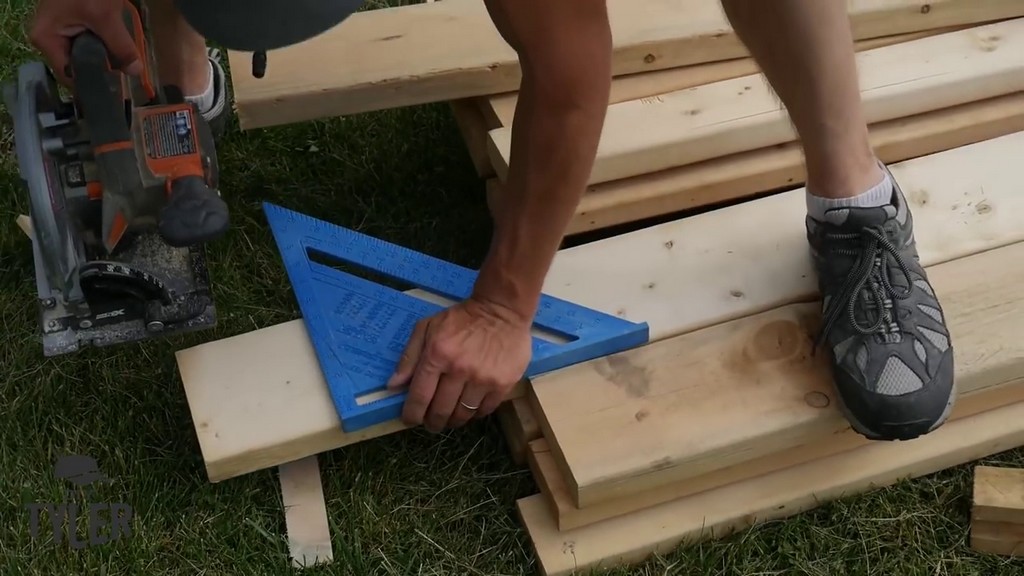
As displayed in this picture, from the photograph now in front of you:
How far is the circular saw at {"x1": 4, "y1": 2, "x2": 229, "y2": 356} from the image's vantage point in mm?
1429

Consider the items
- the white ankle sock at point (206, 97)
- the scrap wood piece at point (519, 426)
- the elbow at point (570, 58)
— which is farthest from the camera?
the white ankle sock at point (206, 97)

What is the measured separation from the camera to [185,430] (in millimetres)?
1752

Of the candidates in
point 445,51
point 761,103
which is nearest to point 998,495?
point 761,103

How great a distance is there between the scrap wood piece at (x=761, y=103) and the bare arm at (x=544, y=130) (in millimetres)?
369

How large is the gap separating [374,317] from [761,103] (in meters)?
0.88

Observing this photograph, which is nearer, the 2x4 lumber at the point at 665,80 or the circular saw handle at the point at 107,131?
the circular saw handle at the point at 107,131

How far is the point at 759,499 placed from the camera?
5.32 ft

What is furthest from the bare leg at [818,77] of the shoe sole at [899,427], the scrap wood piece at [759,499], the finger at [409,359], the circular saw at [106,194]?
the circular saw at [106,194]

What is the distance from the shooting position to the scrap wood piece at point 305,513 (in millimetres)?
1600

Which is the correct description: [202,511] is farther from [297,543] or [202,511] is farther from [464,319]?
[464,319]

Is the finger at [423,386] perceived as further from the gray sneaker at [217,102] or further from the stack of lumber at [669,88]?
the gray sneaker at [217,102]

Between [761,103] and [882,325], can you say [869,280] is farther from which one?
[761,103]

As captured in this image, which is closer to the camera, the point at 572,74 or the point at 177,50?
the point at 572,74

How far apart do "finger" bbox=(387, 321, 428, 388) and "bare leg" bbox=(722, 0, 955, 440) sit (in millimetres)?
678
